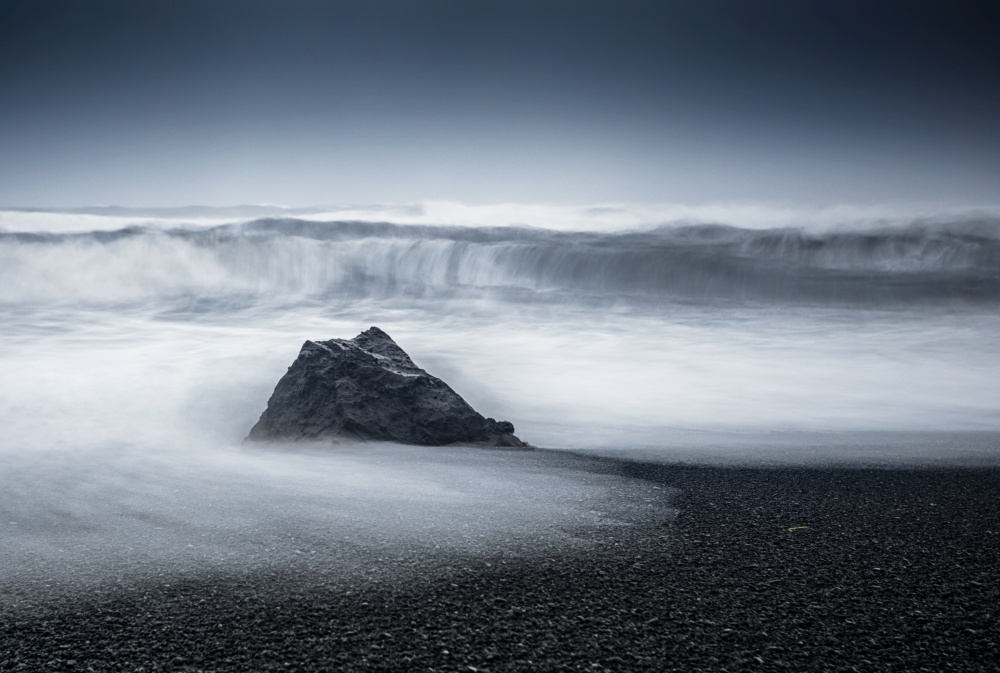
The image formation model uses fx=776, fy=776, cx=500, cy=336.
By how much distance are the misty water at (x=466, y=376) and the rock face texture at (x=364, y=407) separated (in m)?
0.18

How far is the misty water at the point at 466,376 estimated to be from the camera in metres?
2.38

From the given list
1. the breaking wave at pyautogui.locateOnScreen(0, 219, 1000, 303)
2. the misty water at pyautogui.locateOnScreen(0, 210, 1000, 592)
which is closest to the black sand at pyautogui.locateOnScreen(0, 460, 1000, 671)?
the misty water at pyautogui.locateOnScreen(0, 210, 1000, 592)

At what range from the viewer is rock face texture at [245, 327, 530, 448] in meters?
3.41

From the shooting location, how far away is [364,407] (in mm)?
3465

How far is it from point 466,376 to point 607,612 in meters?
3.81

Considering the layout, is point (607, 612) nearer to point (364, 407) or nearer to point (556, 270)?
point (364, 407)

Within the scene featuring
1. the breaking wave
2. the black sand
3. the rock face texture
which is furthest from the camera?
the breaking wave

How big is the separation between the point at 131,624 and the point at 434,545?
775 mm

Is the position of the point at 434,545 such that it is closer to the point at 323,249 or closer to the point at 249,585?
the point at 249,585

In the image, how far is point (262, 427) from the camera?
11.8ft

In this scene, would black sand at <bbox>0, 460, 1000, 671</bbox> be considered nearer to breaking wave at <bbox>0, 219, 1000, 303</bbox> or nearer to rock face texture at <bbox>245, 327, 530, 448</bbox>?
rock face texture at <bbox>245, 327, 530, 448</bbox>

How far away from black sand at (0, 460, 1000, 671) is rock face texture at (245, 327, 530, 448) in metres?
1.31

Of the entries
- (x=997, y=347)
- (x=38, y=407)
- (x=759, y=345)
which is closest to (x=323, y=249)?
(x=759, y=345)

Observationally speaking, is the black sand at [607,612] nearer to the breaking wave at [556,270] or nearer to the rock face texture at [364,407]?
the rock face texture at [364,407]
